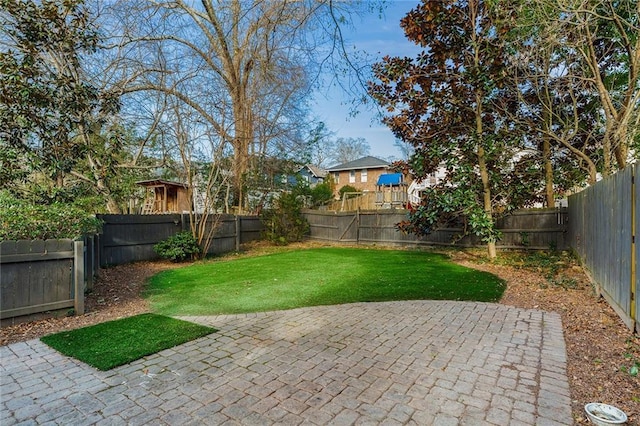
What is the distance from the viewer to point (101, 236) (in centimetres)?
889

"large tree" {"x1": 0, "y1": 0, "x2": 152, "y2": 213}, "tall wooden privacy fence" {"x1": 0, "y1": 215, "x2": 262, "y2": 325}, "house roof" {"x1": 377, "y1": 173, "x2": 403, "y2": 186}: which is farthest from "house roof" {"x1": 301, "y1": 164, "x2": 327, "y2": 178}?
"tall wooden privacy fence" {"x1": 0, "y1": 215, "x2": 262, "y2": 325}

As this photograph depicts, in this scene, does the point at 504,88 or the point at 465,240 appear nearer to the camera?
the point at 504,88

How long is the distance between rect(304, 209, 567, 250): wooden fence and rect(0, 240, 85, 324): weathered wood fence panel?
1019 cm

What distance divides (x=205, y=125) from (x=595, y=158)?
11300mm

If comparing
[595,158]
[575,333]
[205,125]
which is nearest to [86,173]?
[205,125]

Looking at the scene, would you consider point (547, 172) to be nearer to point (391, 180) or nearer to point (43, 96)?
point (43, 96)

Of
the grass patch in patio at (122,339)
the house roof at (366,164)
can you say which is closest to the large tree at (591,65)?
the grass patch in patio at (122,339)

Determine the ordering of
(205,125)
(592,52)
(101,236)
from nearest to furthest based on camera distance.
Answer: (592,52) → (101,236) → (205,125)

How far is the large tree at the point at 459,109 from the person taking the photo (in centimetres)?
857

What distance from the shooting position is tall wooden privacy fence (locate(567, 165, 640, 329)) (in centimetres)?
374

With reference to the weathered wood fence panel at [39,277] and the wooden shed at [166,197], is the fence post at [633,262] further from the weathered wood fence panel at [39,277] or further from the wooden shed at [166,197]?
the wooden shed at [166,197]

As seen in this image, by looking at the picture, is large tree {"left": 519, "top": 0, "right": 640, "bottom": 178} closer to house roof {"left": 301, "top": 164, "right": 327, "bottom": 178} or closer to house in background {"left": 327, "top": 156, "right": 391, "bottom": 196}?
house in background {"left": 327, "top": 156, "right": 391, "bottom": 196}

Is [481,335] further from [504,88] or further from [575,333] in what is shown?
[504,88]

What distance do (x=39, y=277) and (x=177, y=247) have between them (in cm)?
558
